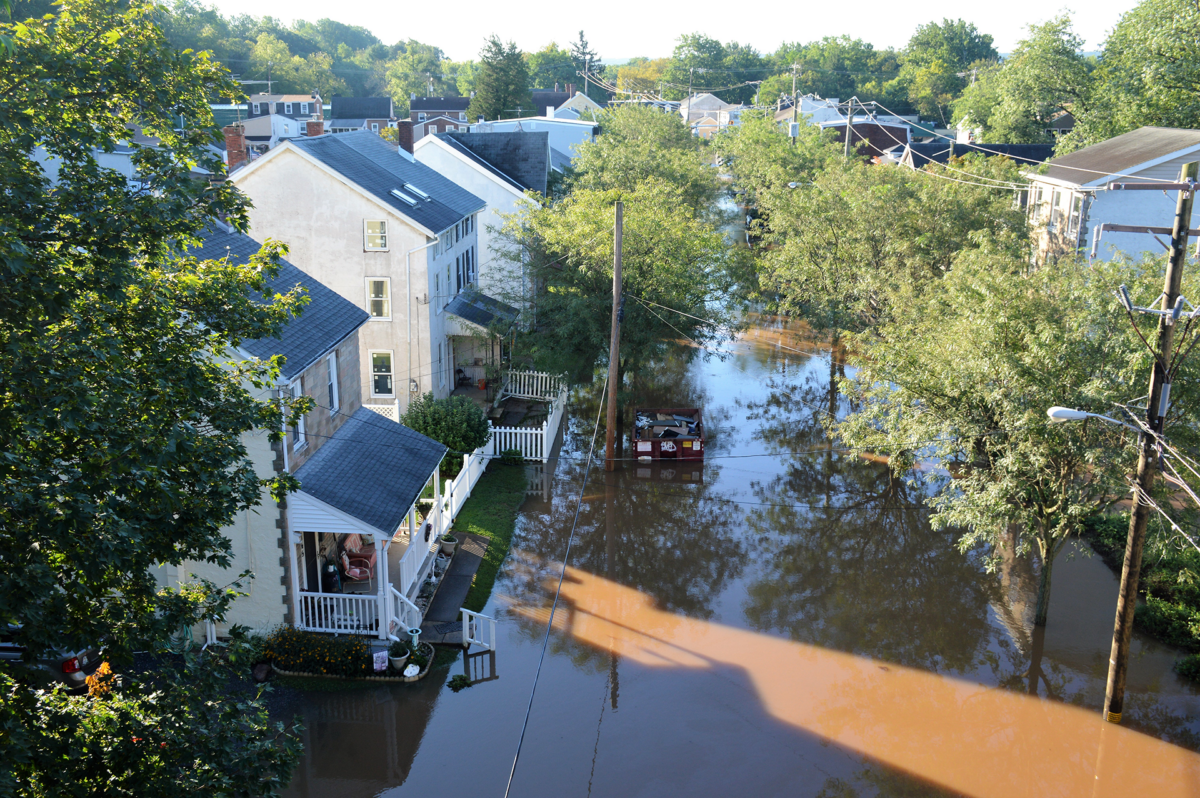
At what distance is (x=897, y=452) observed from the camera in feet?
62.7

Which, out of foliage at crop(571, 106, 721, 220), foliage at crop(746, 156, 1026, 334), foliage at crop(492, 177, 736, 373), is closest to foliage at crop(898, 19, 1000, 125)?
foliage at crop(571, 106, 721, 220)

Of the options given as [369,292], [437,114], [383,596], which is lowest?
[383,596]

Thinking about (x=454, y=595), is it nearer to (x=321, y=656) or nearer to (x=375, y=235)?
(x=321, y=656)

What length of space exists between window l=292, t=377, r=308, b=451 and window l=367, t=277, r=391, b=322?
36.1 feet

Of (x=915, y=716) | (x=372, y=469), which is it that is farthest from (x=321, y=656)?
(x=915, y=716)

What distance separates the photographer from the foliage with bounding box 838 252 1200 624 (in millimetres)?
15727

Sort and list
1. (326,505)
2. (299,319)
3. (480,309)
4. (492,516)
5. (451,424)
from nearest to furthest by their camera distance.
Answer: (326,505) < (299,319) < (492,516) < (451,424) < (480,309)

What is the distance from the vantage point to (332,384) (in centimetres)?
2002

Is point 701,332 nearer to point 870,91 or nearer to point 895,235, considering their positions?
point 895,235

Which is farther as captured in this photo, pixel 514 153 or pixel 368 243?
pixel 514 153

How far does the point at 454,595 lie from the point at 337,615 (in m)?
3.21

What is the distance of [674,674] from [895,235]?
19.6m

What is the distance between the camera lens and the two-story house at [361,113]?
335 feet

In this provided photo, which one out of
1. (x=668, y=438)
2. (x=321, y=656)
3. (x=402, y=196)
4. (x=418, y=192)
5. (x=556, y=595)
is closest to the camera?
(x=321, y=656)
